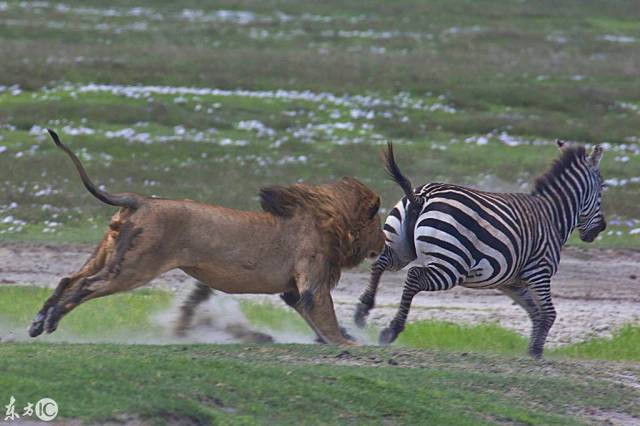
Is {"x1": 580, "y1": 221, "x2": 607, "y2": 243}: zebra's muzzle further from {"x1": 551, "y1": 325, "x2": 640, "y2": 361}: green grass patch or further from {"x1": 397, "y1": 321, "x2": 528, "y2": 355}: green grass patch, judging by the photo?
{"x1": 397, "y1": 321, "x2": 528, "y2": 355}: green grass patch

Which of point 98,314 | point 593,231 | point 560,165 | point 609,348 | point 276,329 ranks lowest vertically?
point 98,314

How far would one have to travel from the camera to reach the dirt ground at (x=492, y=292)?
515 inches

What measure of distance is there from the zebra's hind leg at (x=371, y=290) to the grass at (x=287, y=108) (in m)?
5.78

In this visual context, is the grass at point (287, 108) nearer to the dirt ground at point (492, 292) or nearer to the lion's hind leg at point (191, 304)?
the dirt ground at point (492, 292)

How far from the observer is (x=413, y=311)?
44.4 ft

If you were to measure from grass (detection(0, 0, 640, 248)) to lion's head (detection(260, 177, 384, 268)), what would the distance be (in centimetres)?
610

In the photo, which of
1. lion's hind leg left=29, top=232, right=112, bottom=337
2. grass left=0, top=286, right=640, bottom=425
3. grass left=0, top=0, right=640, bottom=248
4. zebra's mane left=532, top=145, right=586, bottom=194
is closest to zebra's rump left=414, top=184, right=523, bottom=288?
zebra's mane left=532, top=145, right=586, bottom=194

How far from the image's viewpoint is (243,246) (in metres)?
10.1

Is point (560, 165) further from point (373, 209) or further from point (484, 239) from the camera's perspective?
point (373, 209)

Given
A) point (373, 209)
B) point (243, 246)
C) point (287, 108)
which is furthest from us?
point (287, 108)

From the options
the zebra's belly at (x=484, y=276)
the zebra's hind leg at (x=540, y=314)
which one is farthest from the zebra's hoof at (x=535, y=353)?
the zebra's belly at (x=484, y=276)

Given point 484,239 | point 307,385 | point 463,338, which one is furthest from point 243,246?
point 463,338

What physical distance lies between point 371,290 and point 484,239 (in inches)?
39.4

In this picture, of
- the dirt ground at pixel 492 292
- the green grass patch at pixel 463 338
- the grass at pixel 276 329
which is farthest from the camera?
the dirt ground at pixel 492 292
